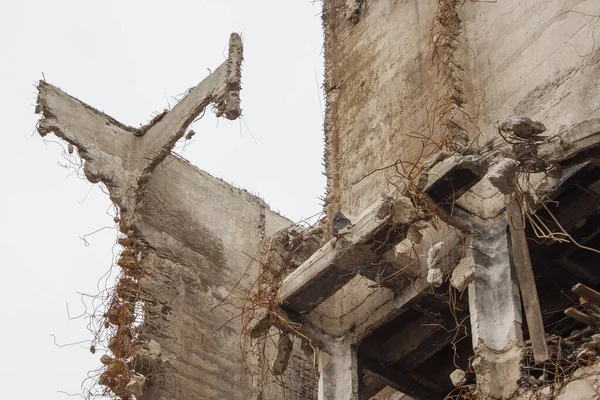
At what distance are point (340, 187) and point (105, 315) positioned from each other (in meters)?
3.54

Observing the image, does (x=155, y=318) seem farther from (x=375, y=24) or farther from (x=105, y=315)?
(x=375, y=24)


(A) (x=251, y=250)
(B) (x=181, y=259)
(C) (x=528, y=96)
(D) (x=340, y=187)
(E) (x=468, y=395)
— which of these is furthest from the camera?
(A) (x=251, y=250)

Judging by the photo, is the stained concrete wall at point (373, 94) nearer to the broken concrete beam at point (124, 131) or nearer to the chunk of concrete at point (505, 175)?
the broken concrete beam at point (124, 131)

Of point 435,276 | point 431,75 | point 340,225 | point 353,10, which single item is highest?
point 353,10

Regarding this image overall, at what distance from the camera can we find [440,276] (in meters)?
11.9

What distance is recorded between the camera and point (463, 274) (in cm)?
1171

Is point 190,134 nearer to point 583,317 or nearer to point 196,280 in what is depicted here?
point 196,280

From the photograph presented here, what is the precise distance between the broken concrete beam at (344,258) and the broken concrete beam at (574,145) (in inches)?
58.4

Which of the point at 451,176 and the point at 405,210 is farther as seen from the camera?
the point at 405,210

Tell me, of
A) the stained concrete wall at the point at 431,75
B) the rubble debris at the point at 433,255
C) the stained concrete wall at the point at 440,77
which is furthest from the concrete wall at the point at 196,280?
the rubble debris at the point at 433,255

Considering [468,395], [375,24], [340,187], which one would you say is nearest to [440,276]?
[468,395]

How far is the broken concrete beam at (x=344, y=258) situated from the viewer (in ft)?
39.4

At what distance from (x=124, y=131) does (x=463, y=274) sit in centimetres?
677

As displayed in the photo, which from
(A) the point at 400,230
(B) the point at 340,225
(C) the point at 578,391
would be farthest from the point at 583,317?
(B) the point at 340,225
